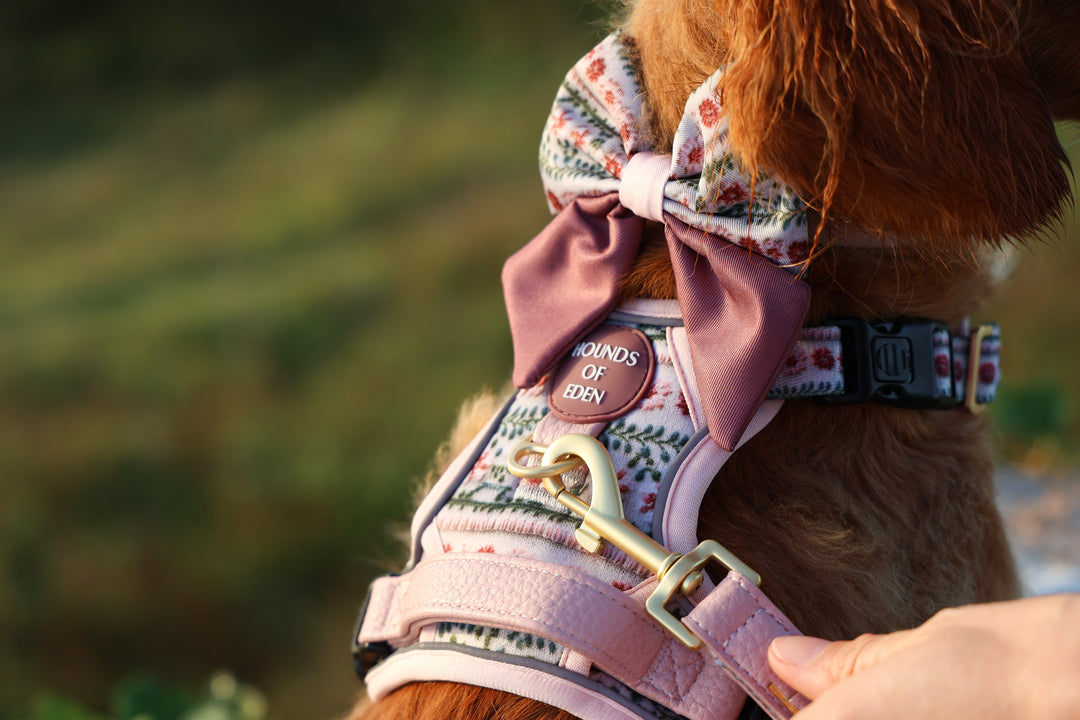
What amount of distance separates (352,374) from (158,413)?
87 cm

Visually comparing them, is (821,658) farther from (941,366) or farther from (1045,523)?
(1045,523)

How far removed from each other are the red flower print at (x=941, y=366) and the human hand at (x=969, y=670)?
0.33 m

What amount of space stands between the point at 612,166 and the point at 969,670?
0.59m

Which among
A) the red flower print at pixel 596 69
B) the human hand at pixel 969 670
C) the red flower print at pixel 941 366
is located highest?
the red flower print at pixel 596 69

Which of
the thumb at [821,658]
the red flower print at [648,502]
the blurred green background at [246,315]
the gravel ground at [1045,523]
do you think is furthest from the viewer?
the blurred green background at [246,315]

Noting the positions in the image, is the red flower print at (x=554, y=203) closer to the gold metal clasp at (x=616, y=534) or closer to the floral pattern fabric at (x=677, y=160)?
the floral pattern fabric at (x=677, y=160)

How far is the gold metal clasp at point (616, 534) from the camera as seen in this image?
748 mm

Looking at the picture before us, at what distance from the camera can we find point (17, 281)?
15.9 ft

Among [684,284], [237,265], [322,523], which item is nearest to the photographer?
[684,284]

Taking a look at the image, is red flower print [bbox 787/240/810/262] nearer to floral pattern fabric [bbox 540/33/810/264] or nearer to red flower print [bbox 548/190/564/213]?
floral pattern fabric [bbox 540/33/810/264]

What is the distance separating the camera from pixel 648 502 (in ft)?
2.64

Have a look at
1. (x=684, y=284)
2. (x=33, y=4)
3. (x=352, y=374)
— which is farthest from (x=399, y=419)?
(x=33, y=4)

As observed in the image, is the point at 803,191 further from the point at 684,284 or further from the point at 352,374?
the point at 352,374

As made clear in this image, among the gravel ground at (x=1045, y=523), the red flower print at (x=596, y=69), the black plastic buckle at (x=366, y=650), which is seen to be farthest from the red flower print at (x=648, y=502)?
the gravel ground at (x=1045, y=523)
